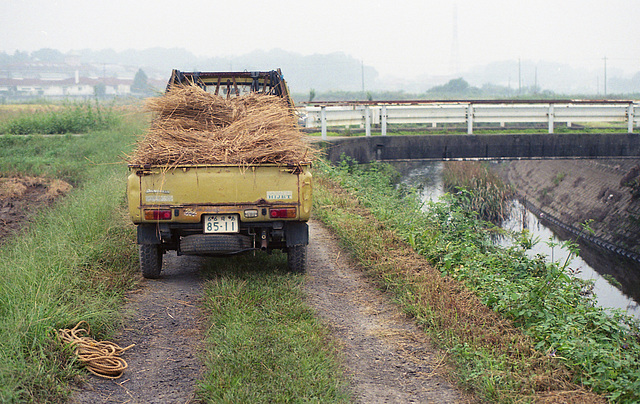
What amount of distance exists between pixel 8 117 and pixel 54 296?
25752 millimetres

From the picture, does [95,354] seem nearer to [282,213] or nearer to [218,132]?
[282,213]

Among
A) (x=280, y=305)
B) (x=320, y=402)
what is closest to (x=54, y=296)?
(x=280, y=305)

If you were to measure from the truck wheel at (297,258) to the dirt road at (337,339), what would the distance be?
0.19m

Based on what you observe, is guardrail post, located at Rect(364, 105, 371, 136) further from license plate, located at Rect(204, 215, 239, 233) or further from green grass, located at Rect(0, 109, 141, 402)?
license plate, located at Rect(204, 215, 239, 233)

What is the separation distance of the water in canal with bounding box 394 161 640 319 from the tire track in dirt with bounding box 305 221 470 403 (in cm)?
237

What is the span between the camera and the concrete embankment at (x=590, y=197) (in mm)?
16266

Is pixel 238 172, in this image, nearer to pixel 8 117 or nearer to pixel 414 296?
pixel 414 296

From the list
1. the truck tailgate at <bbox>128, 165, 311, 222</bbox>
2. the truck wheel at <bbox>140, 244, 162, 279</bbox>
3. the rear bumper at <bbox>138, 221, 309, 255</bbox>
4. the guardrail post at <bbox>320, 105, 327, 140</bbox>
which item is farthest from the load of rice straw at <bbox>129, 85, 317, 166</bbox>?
the guardrail post at <bbox>320, 105, 327, 140</bbox>

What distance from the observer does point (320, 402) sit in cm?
396

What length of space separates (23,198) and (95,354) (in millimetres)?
10142

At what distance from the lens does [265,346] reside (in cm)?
478

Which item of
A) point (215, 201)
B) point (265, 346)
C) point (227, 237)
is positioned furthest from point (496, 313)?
point (215, 201)

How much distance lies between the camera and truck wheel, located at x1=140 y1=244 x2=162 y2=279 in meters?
6.61

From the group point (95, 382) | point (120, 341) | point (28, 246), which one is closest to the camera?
point (95, 382)
